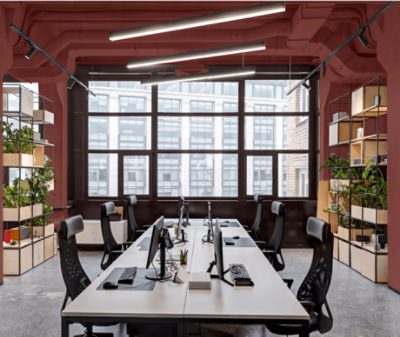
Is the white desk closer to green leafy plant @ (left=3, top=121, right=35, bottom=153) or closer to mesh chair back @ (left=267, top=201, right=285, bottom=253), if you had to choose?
mesh chair back @ (left=267, top=201, right=285, bottom=253)

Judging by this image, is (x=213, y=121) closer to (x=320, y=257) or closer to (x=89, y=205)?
(x=89, y=205)

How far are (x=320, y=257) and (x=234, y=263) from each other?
0.90 meters

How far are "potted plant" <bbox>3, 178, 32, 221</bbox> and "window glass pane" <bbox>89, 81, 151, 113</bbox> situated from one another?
3073 mm

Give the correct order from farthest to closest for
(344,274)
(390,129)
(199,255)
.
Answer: (344,274) → (390,129) → (199,255)

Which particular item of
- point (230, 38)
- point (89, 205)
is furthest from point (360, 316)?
point (89, 205)

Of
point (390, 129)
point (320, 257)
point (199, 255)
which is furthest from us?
point (390, 129)

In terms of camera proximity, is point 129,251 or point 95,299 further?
point 129,251

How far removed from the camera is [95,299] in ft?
9.21

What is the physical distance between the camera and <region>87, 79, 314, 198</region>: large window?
9.27 m

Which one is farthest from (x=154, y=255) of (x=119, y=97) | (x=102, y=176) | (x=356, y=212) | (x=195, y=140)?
(x=119, y=97)

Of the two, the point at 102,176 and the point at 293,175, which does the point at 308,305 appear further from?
the point at 102,176

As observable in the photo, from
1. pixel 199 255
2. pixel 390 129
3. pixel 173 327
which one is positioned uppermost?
pixel 390 129

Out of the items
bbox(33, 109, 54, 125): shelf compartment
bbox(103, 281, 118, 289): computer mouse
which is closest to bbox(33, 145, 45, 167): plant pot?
bbox(33, 109, 54, 125): shelf compartment

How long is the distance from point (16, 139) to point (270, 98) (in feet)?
18.0
